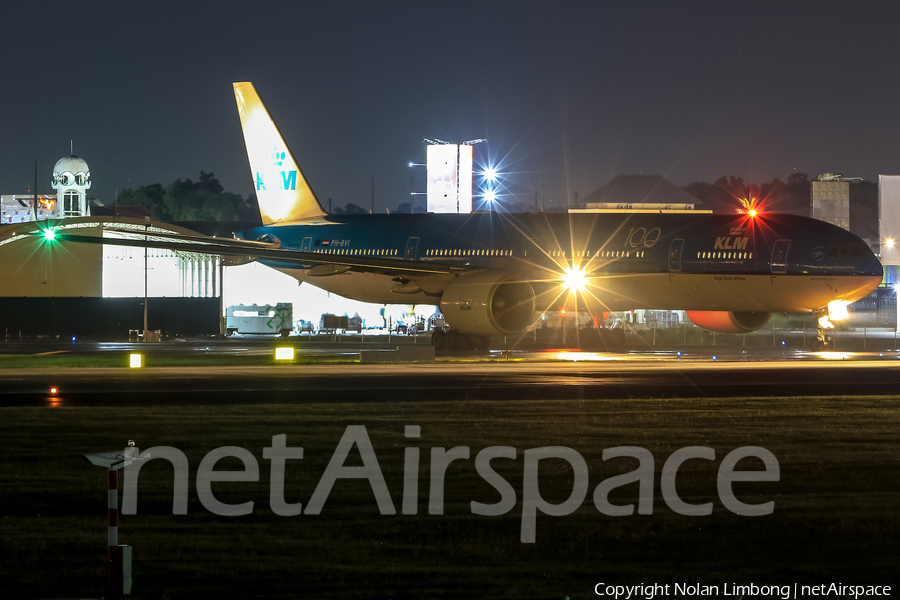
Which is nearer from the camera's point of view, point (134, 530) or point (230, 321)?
point (134, 530)

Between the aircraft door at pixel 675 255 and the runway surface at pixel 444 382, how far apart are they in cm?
306

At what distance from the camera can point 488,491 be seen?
10.7m

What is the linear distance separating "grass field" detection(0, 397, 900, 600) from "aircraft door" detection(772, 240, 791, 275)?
15.0 m

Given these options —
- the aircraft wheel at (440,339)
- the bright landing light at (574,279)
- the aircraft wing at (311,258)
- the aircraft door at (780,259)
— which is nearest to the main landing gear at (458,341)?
the aircraft wheel at (440,339)

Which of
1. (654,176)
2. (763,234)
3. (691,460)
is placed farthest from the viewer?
(654,176)

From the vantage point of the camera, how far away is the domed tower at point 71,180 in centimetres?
9131

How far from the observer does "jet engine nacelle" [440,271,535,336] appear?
30.6m

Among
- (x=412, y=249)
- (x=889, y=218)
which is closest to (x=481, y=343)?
A: (x=412, y=249)

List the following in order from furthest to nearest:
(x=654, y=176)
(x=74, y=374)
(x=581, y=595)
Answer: (x=654, y=176) < (x=74, y=374) < (x=581, y=595)

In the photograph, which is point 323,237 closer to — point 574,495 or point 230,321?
point 230,321

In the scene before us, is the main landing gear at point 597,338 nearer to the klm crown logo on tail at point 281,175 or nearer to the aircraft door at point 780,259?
the aircraft door at point 780,259

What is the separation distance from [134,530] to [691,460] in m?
6.76

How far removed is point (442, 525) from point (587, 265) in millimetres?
23695

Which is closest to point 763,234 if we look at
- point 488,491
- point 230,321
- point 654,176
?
point 488,491
